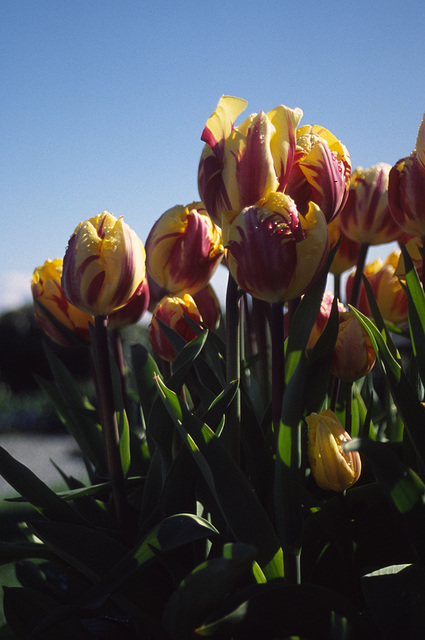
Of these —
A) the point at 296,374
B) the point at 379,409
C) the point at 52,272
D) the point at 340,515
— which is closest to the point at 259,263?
the point at 296,374

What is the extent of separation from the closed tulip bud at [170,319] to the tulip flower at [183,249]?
28mm

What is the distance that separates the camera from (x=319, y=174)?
1.52 ft

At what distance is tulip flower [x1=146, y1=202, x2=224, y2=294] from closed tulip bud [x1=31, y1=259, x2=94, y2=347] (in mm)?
122

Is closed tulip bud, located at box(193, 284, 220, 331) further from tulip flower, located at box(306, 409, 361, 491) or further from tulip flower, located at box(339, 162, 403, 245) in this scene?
tulip flower, located at box(306, 409, 361, 491)

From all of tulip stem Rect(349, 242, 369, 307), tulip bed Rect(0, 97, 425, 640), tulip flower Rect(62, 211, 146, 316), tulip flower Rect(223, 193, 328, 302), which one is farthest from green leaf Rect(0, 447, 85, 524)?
tulip stem Rect(349, 242, 369, 307)

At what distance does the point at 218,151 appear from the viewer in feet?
1.52

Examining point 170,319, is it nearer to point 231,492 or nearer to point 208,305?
point 208,305

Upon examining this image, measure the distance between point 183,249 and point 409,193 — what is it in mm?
247

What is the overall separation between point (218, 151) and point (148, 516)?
34 centimetres

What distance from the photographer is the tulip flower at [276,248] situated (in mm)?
405

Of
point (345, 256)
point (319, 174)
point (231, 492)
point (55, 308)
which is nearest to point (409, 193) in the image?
point (319, 174)

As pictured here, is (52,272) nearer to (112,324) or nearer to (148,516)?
(112,324)

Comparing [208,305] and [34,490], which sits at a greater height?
[208,305]

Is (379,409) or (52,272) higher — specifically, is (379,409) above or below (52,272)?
below
